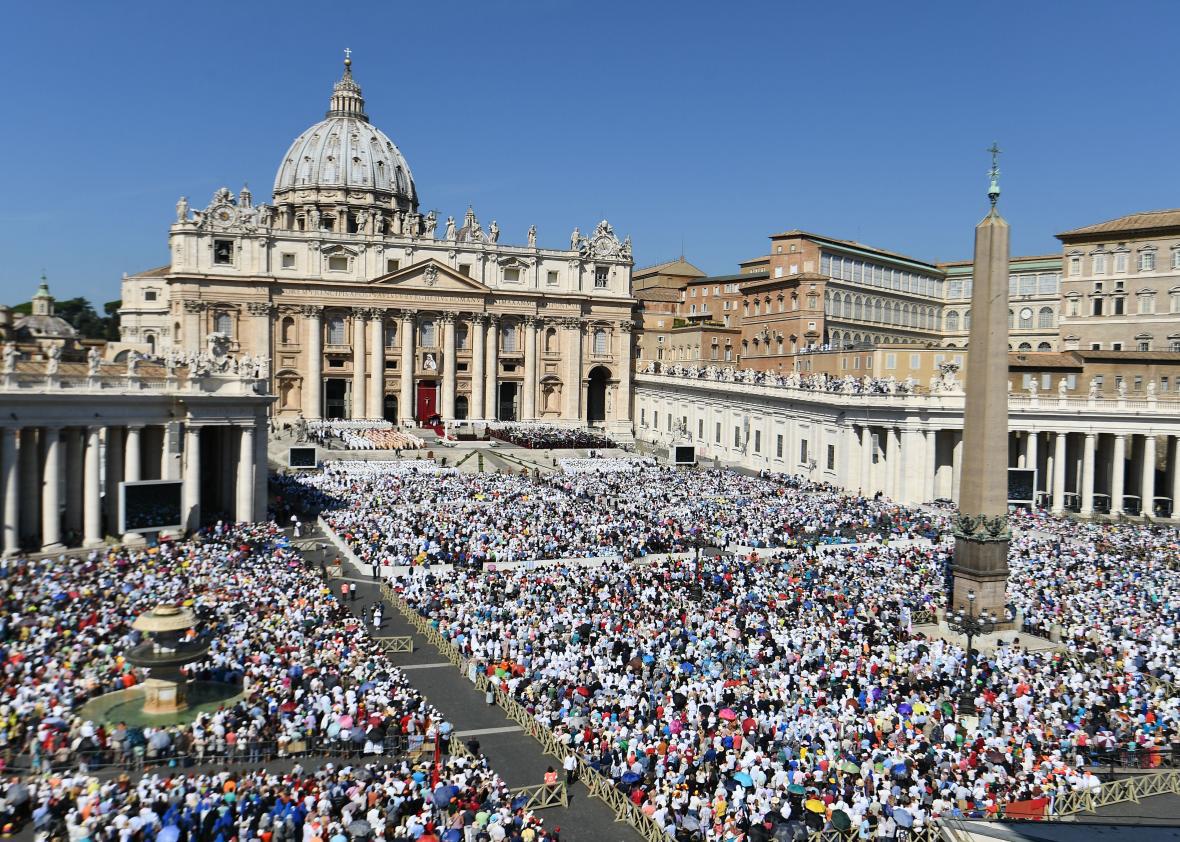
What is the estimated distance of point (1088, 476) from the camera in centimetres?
5312

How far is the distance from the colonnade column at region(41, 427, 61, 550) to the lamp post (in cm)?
3070

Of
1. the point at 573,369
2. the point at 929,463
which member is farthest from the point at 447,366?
the point at 929,463

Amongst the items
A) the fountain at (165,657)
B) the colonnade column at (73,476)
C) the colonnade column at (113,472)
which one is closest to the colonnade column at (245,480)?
the colonnade column at (113,472)

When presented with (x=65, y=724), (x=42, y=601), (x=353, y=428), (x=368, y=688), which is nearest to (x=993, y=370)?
(x=368, y=688)

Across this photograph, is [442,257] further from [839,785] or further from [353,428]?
[839,785]

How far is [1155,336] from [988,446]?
4686 cm

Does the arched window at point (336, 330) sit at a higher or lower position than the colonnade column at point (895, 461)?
higher

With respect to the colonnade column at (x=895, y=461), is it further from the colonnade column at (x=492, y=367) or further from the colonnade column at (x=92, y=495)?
the colonnade column at (x=492, y=367)

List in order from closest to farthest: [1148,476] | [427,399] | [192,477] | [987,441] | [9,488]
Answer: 1. [987,441]
2. [9,488]
3. [192,477]
4. [1148,476]
5. [427,399]

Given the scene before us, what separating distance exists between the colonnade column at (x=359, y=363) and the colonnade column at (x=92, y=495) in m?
48.6

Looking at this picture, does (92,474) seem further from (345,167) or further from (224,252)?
(345,167)

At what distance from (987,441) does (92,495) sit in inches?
1232

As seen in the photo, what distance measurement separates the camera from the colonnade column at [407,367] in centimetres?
8788

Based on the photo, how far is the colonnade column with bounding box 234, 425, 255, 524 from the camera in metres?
41.9
